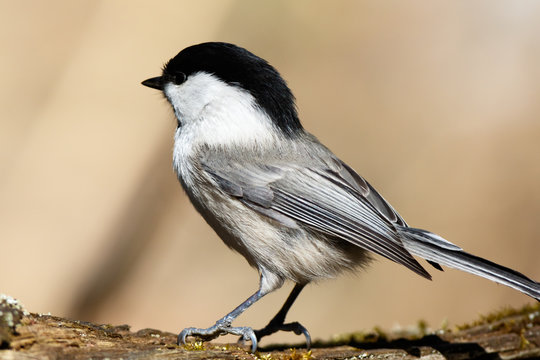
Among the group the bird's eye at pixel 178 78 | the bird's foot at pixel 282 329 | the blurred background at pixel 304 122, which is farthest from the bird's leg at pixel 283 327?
the blurred background at pixel 304 122

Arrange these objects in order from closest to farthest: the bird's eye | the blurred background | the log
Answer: the log
the bird's eye
the blurred background

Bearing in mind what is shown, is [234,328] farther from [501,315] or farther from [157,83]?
[501,315]

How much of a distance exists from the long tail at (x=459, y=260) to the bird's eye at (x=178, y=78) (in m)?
1.26

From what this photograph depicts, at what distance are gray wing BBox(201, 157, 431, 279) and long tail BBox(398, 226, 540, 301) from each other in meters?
0.09

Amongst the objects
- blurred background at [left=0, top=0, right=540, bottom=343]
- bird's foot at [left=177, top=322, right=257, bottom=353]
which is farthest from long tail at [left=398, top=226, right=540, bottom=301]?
blurred background at [left=0, top=0, right=540, bottom=343]

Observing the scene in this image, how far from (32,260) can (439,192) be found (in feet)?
10.8

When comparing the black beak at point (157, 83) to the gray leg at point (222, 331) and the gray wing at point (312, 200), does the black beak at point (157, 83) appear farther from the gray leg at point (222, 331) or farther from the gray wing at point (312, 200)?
the gray leg at point (222, 331)

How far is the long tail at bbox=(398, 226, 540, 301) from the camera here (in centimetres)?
214

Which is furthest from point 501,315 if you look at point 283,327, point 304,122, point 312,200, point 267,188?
point 304,122

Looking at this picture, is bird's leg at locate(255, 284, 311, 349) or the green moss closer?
bird's leg at locate(255, 284, 311, 349)

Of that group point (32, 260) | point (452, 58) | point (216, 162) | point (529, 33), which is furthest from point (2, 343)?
point (529, 33)

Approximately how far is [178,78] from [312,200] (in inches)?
36.8

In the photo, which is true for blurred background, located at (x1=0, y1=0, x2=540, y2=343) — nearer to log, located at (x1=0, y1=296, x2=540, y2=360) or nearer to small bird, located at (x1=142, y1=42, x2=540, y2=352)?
log, located at (x1=0, y1=296, x2=540, y2=360)

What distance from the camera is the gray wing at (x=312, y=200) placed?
238 centimetres
